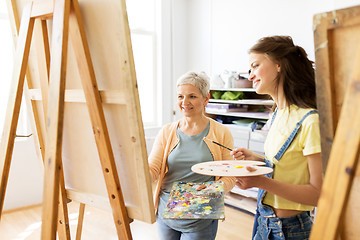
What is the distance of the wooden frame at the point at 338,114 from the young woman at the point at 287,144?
0.38m

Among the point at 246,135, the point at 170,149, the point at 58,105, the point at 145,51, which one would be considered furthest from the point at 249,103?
the point at 58,105

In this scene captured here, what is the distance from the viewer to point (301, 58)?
4.41 feet

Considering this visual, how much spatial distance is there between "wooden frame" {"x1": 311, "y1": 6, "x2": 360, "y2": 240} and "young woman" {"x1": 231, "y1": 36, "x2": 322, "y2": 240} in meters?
0.38

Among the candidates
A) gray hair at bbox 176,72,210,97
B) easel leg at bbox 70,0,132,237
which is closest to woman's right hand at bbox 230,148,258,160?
gray hair at bbox 176,72,210,97

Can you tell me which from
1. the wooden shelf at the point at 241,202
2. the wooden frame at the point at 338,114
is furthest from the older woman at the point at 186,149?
the wooden shelf at the point at 241,202

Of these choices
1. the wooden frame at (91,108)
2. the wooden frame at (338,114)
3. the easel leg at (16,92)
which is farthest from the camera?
the easel leg at (16,92)

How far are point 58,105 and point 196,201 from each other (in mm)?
657

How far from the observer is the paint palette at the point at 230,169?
1202 mm

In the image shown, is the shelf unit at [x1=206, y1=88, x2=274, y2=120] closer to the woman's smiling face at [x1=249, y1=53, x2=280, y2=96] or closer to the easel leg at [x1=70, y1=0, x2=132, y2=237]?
the woman's smiling face at [x1=249, y1=53, x2=280, y2=96]

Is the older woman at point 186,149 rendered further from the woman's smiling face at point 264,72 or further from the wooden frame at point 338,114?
the wooden frame at point 338,114

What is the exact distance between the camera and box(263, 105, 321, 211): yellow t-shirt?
46.9 inches

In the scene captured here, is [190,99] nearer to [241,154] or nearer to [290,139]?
[241,154]

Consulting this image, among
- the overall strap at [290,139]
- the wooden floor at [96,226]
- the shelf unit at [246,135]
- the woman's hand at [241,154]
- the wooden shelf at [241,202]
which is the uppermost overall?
the overall strap at [290,139]

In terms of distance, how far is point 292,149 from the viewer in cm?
125
